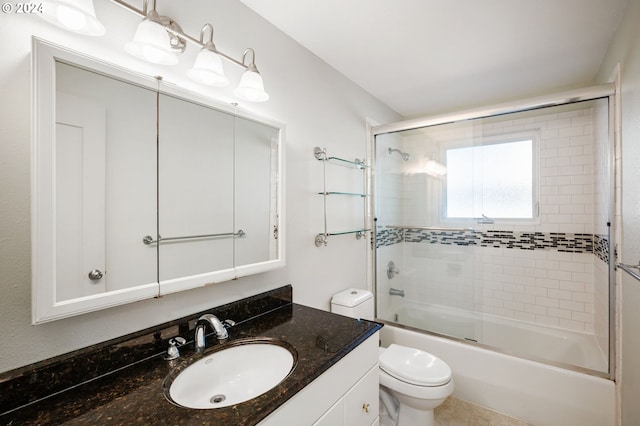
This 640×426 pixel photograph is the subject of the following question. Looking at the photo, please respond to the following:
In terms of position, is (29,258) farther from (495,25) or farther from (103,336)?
(495,25)

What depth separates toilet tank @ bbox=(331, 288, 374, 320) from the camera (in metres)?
1.99

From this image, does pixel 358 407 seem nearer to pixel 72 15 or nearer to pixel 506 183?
pixel 72 15

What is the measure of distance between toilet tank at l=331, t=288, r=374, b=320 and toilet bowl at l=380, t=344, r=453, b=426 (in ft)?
1.04

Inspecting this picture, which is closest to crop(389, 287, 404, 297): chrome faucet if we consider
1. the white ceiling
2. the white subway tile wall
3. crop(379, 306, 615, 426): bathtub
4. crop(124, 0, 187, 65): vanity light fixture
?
the white subway tile wall

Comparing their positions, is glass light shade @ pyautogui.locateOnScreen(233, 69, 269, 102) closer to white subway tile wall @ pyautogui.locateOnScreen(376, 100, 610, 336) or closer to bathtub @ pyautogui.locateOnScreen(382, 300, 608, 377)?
white subway tile wall @ pyautogui.locateOnScreen(376, 100, 610, 336)

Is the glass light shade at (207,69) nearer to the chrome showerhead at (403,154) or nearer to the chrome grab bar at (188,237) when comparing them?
the chrome grab bar at (188,237)

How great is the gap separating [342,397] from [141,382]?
72 cm

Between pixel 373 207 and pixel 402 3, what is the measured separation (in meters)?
1.51

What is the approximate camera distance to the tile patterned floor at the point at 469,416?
1873 mm

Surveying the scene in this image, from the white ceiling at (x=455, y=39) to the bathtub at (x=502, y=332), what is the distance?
1923 millimetres

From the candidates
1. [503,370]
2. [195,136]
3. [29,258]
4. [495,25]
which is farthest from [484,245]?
[29,258]

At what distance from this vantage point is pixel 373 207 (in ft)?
8.43

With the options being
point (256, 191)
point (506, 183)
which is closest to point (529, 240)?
point (506, 183)

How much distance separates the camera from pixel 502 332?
101 inches
